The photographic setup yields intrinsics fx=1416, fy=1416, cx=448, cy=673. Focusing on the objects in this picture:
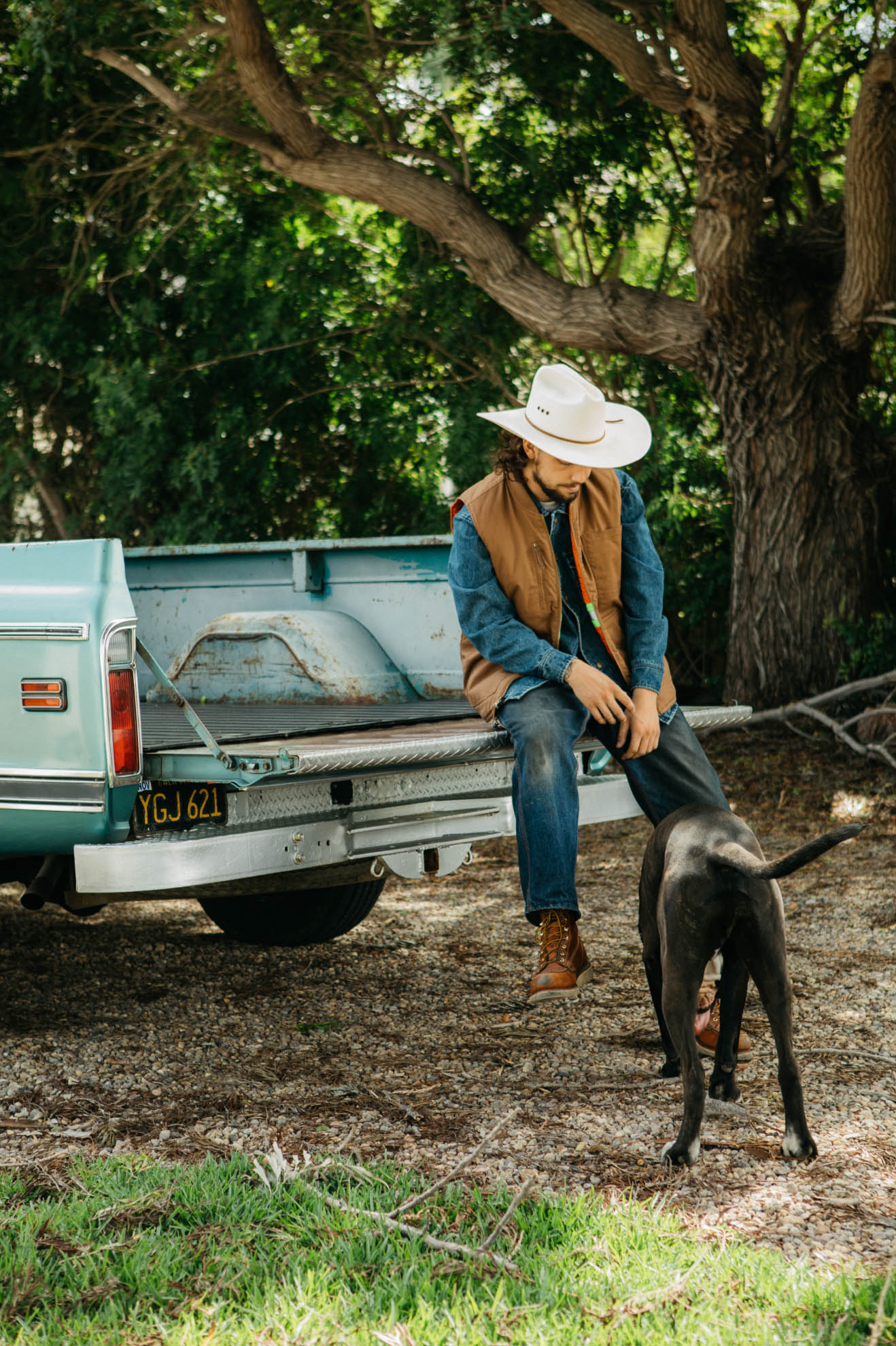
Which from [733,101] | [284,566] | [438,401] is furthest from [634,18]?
[284,566]

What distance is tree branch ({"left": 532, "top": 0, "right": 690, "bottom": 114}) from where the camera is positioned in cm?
875

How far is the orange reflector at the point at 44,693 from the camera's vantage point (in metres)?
3.81

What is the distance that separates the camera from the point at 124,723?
380cm

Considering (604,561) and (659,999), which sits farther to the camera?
(604,561)

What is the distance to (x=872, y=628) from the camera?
8.92 meters

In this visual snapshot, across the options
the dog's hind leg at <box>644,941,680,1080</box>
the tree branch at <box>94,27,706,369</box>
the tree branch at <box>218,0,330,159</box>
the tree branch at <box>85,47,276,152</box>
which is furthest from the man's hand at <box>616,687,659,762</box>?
the tree branch at <box>85,47,276,152</box>

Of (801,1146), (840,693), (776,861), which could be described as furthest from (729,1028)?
(840,693)

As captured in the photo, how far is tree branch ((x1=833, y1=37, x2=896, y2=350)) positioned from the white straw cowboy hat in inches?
189

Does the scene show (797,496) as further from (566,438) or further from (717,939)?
(717,939)

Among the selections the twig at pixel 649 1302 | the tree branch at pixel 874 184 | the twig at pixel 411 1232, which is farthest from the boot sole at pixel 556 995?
the tree branch at pixel 874 184

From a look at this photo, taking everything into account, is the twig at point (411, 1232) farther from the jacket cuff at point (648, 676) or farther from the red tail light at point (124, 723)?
the jacket cuff at point (648, 676)

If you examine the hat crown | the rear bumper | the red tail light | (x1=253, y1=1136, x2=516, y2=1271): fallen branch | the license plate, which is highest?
the hat crown

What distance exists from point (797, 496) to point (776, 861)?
6.57 m

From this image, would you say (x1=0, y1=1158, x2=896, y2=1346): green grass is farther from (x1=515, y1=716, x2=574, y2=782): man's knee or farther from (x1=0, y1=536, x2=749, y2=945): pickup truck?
(x1=515, y1=716, x2=574, y2=782): man's knee
